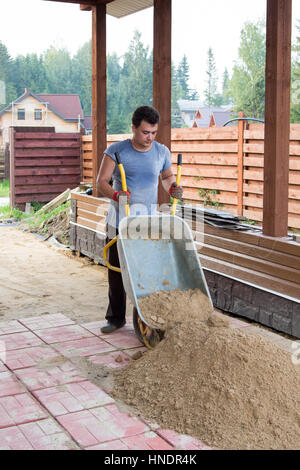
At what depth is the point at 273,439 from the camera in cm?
267

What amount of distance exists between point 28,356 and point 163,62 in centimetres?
327

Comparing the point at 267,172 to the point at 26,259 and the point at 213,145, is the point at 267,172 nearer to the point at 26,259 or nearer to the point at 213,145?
the point at 26,259

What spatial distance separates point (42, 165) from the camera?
12352 mm

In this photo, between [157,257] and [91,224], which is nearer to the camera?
[157,257]

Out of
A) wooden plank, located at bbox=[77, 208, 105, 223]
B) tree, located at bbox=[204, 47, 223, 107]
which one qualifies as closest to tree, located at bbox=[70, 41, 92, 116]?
tree, located at bbox=[204, 47, 223, 107]

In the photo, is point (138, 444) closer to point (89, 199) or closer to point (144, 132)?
point (144, 132)

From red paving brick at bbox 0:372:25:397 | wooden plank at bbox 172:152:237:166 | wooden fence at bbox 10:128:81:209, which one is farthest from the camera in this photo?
wooden fence at bbox 10:128:81:209

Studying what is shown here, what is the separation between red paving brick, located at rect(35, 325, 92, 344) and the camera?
4168 millimetres

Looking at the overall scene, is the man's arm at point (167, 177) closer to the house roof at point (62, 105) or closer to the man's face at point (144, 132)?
the man's face at point (144, 132)

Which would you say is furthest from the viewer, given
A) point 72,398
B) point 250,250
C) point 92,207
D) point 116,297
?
point 92,207

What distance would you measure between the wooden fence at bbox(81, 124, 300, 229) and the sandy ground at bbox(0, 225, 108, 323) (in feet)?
8.46

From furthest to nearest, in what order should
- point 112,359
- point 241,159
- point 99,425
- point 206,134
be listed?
point 206,134 → point 241,159 → point 112,359 → point 99,425

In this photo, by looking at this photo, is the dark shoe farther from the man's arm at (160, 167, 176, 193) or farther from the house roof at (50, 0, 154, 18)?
the house roof at (50, 0, 154, 18)

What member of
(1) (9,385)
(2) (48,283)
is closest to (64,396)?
(1) (9,385)
